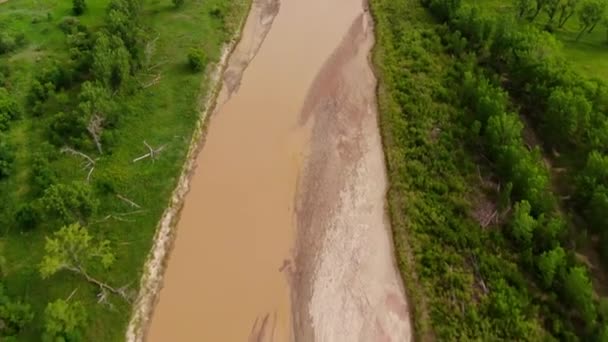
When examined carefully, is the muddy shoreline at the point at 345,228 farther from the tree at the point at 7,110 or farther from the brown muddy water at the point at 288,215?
the tree at the point at 7,110

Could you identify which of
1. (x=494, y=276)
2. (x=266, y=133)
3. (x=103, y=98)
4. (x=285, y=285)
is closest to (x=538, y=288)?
(x=494, y=276)

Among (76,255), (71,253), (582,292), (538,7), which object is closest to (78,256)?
(76,255)

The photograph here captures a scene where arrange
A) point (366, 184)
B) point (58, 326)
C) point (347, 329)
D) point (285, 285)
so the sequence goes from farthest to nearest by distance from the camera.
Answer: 1. point (366, 184)
2. point (285, 285)
3. point (347, 329)
4. point (58, 326)

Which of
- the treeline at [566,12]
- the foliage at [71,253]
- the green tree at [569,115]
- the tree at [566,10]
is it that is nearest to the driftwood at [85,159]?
the foliage at [71,253]

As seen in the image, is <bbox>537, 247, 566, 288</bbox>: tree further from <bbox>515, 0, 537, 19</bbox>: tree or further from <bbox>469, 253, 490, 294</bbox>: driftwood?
<bbox>515, 0, 537, 19</bbox>: tree

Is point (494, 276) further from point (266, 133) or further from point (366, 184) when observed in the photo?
point (266, 133)

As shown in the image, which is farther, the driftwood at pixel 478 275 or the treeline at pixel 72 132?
the driftwood at pixel 478 275
